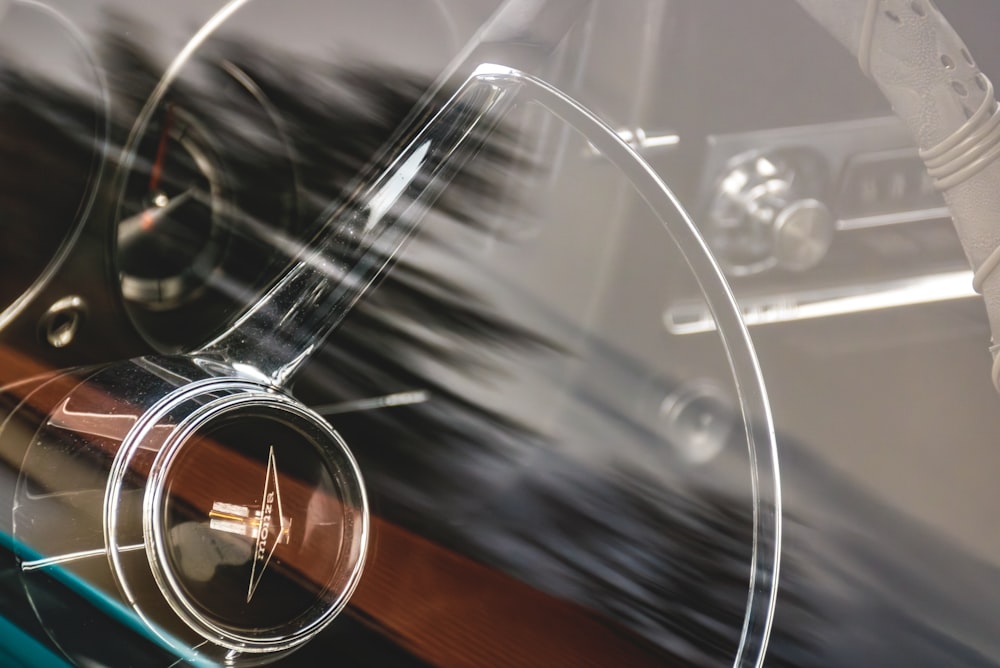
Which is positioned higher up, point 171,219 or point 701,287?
point 701,287

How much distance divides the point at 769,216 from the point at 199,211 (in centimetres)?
45

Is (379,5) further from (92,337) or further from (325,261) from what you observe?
(92,337)

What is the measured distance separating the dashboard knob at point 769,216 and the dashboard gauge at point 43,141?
49 cm

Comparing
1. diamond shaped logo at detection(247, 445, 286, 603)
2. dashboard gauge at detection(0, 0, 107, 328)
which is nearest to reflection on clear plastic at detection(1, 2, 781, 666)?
diamond shaped logo at detection(247, 445, 286, 603)

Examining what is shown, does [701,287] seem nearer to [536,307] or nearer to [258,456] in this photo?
[536,307]

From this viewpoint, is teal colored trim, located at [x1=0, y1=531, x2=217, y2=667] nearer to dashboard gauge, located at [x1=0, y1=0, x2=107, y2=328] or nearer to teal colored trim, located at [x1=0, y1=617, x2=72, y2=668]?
teal colored trim, located at [x1=0, y1=617, x2=72, y2=668]

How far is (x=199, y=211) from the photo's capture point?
0.61m

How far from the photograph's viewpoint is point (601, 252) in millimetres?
686

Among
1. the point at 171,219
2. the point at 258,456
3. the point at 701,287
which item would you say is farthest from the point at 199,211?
the point at 701,287

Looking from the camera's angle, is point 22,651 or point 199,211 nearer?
point 22,651

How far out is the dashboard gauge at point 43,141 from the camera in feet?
1.92

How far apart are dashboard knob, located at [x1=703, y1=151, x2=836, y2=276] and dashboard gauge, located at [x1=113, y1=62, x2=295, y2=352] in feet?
1.16

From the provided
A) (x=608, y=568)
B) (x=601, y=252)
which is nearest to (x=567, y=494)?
(x=608, y=568)

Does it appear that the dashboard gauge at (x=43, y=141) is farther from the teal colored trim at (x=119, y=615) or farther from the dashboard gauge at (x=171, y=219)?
the teal colored trim at (x=119, y=615)
